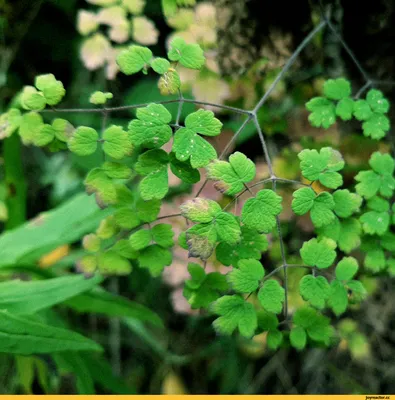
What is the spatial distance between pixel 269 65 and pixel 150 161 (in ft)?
1.83

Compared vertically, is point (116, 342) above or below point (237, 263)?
below

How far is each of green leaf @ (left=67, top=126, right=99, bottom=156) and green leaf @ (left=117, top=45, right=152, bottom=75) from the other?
0.33 ft

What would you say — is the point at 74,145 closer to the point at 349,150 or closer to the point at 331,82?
the point at 331,82

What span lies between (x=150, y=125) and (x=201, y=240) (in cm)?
17

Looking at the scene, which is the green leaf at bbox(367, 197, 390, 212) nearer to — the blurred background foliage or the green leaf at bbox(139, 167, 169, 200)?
the blurred background foliage

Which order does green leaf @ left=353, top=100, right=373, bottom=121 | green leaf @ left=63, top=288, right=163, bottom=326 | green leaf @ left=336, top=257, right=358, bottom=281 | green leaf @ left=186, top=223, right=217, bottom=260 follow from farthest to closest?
green leaf @ left=63, top=288, right=163, bottom=326 < green leaf @ left=353, top=100, right=373, bottom=121 < green leaf @ left=336, top=257, right=358, bottom=281 < green leaf @ left=186, top=223, right=217, bottom=260

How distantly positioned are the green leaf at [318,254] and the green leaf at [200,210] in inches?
6.0

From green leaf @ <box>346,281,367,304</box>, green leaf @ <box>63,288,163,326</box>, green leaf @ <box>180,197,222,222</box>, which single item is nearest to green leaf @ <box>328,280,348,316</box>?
green leaf @ <box>346,281,367,304</box>

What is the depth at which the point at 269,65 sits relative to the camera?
1121 millimetres

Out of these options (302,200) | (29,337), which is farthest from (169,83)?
(29,337)

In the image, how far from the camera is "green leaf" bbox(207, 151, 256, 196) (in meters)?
0.65

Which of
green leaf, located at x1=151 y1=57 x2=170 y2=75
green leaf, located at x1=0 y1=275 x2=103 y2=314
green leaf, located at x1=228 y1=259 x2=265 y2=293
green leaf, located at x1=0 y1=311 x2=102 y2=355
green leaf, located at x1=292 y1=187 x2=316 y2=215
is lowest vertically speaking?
green leaf, located at x1=0 y1=275 x2=103 y2=314

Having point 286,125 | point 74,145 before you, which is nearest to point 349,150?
point 286,125

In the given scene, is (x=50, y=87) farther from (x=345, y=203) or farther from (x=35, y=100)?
(x=345, y=203)
